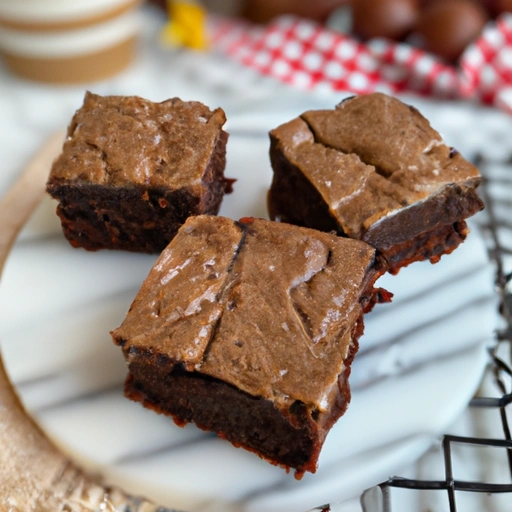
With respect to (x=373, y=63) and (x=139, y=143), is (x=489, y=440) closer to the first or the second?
(x=139, y=143)

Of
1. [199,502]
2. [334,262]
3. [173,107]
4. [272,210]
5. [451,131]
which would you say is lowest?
[451,131]

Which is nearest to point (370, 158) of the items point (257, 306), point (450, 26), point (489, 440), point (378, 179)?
point (378, 179)

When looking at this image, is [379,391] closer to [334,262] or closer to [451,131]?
[334,262]

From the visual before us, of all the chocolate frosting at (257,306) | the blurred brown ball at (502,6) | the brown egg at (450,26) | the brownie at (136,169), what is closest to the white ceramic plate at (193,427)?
the brownie at (136,169)

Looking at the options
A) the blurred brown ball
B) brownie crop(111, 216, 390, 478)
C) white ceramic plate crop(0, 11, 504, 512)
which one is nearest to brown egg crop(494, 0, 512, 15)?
the blurred brown ball

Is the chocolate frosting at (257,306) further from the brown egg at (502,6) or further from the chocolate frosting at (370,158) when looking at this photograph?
the brown egg at (502,6)

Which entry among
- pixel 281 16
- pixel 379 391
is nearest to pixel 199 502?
pixel 379 391
